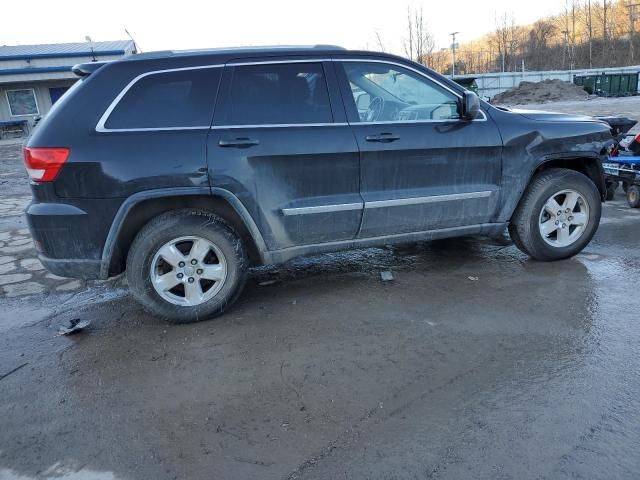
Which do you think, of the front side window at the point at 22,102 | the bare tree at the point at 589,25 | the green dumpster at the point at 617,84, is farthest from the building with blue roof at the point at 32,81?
the bare tree at the point at 589,25

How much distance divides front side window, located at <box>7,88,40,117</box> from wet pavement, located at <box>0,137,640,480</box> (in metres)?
30.7

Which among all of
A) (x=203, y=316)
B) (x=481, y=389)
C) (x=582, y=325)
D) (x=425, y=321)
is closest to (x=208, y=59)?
(x=203, y=316)

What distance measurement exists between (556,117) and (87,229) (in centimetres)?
411

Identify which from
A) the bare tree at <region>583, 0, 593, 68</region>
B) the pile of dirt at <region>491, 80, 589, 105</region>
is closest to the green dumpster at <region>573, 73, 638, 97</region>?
the pile of dirt at <region>491, 80, 589, 105</region>

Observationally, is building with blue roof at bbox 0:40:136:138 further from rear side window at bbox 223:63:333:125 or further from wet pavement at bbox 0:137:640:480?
wet pavement at bbox 0:137:640:480

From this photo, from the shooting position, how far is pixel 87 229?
3.48m

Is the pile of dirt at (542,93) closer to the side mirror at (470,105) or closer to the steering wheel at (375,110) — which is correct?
the side mirror at (470,105)

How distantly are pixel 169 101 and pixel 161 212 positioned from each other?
812mm

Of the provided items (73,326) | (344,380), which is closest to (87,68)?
(73,326)

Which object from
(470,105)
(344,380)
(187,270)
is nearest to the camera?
(344,380)

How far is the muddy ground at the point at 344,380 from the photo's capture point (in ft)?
7.63

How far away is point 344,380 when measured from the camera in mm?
2939

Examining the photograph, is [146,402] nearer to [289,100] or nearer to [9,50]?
[289,100]

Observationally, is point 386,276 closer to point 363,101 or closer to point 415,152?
point 415,152
